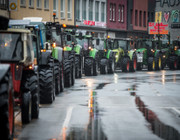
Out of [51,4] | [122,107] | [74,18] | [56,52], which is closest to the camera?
[122,107]

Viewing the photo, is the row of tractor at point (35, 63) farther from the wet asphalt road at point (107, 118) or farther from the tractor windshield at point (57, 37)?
the wet asphalt road at point (107, 118)

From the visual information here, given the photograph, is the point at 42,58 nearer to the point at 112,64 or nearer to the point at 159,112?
the point at 159,112

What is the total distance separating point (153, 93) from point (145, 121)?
885 centimetres

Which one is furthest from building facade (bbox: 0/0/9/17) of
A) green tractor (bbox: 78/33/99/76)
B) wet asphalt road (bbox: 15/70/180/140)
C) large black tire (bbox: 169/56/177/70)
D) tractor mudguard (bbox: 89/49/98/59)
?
wet asphalt road (bbox: 15/70/180/140)

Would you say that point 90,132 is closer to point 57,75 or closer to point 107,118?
point 107,118

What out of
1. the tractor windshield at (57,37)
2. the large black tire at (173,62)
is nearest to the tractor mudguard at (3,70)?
the tractor windshield at (57,37)

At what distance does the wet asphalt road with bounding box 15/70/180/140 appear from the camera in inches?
466

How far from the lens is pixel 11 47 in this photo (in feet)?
42.8

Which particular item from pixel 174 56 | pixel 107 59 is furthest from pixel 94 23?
pixel 107 59

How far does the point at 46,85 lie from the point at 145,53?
29221 mm

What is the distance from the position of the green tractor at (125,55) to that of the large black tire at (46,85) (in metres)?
24.6

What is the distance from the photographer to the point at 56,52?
894 inches

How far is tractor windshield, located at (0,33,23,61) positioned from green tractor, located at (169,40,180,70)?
37313 millimetres

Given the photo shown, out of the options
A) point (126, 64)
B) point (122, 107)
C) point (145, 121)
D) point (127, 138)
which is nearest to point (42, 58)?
point (122, 107)
